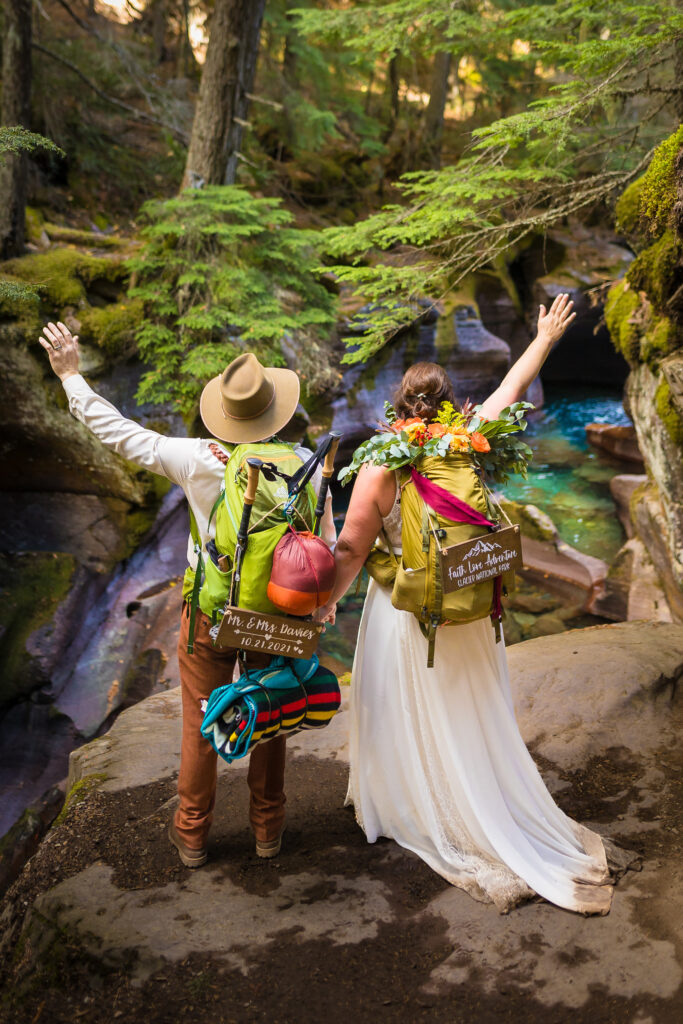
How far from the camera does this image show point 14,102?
8180 mm

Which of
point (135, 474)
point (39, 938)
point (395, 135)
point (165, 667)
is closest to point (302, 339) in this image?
point (135, 474)

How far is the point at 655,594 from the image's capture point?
342 inches

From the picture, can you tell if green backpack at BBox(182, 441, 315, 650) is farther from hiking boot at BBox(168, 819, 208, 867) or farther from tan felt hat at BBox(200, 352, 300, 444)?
hiking boot at BBox(168, 819, 208, 867)

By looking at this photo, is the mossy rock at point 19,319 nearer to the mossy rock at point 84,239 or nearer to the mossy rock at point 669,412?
the mossy rock at point 84,239

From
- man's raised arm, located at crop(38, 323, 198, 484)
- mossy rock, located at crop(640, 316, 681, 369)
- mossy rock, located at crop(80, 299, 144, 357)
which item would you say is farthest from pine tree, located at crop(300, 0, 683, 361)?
man's raised arm, located at crop(38, 323, 198, 484)

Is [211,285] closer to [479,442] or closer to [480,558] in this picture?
[479,442]

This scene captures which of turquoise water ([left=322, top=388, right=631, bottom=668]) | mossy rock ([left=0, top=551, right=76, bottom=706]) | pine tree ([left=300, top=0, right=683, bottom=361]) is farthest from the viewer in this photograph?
turquoise water ([left=322, top=388, right=631, bottom=668])

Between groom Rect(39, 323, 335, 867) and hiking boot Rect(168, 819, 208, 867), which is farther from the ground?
groom Rect(39, 323, 335, 867)

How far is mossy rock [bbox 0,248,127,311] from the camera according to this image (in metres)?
8.30

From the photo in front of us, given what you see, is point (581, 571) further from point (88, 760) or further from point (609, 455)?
point (88, 760)

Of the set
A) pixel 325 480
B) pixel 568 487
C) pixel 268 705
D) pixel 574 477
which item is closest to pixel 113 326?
pixel 325 480

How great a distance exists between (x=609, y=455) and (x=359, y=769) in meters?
12.0

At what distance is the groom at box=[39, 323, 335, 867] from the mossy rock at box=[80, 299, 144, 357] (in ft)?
17.5

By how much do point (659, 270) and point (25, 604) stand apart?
7513 millimetres
